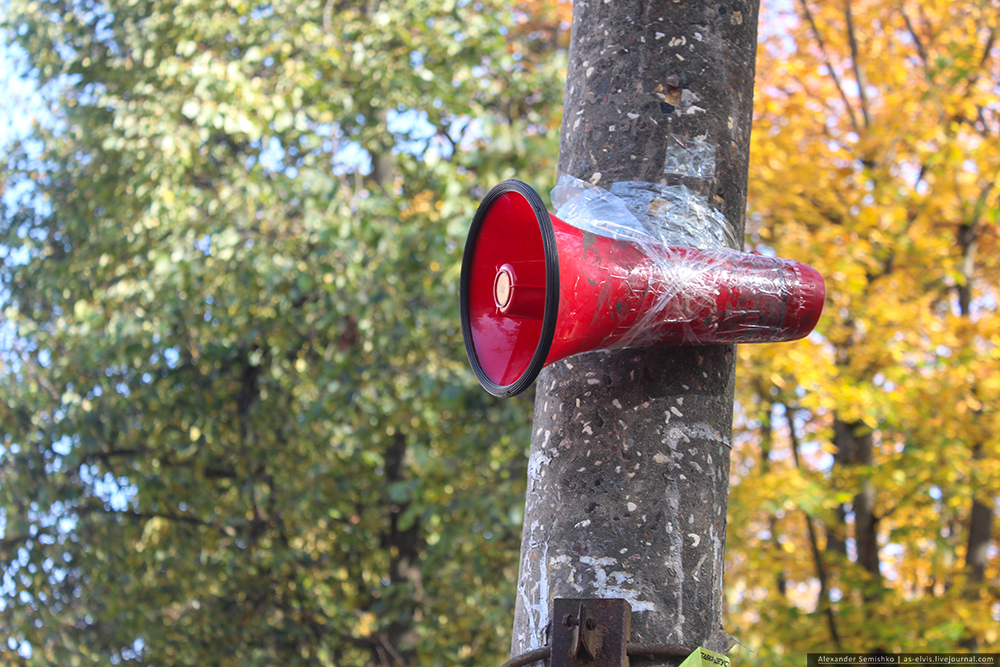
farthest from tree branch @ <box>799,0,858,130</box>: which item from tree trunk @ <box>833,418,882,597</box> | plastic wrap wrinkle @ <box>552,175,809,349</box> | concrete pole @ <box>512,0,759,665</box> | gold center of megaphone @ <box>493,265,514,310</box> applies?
gold center of megaphone @ <box>493,265,514,310</box>

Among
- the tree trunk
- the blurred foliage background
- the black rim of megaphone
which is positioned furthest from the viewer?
the tree trunk

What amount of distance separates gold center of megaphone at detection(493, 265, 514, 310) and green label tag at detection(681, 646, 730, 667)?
45cm

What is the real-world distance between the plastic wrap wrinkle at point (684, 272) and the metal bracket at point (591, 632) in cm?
30

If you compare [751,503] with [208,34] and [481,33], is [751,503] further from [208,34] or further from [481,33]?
[208,34]

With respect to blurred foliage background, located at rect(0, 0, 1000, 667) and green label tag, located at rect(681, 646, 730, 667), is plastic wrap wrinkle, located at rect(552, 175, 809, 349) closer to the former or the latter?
green label tag, located at rect(681, 646, 730, 667)

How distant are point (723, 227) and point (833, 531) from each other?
23.0 ft

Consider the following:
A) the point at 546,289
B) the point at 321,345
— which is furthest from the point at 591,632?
the point at 321,345

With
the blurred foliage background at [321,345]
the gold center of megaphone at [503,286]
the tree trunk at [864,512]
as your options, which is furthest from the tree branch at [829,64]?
the gold center of megaphone at [503,286]

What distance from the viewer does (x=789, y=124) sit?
6770mm

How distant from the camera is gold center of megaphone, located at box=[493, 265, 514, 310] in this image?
→ 40.5 inches

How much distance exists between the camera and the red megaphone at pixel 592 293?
3.08ft

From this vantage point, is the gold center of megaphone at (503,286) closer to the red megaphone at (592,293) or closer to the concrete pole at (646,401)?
the red megaphone at (592,293)

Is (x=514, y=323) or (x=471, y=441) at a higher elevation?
(x=471, y=441)

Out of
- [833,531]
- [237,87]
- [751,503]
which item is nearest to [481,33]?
[237,87]
